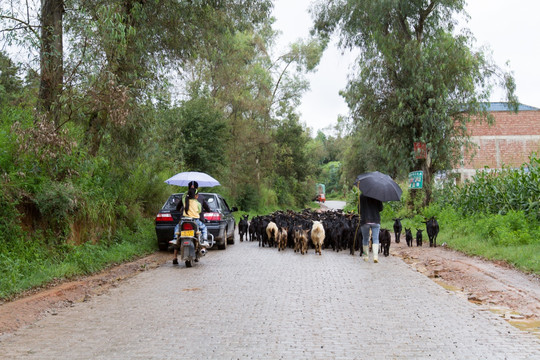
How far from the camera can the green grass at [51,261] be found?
8633 millimetres

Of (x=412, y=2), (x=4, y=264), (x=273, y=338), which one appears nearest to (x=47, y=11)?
(x=4, y=264)

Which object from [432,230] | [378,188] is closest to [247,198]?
[432,230]

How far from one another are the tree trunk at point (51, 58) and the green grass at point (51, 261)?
298 centimetres

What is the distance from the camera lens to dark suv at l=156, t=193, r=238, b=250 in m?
14.3

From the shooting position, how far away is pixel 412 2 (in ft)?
75.6

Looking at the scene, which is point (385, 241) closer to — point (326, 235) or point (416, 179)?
point (326, 235)

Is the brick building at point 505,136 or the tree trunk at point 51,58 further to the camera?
the brick building at point 505,136

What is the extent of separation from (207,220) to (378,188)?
5.17 metres

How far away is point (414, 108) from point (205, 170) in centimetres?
1119

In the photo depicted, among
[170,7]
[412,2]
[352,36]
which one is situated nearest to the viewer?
[170,7]

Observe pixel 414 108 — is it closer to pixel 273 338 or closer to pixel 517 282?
pixel 517 282

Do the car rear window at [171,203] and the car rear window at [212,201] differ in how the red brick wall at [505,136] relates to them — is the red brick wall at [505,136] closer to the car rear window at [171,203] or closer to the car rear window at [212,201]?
the car rear window at [212,201]

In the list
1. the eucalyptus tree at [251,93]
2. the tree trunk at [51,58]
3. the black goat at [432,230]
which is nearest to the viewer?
the tree trunk at [51,58]

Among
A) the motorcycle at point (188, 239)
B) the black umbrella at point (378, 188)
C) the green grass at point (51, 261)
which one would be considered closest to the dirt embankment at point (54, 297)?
Answer: the green grass at point (51, 261)
